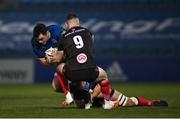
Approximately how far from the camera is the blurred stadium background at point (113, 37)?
2167 centimetres

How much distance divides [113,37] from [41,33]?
13.9 metres

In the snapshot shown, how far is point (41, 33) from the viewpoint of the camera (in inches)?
398

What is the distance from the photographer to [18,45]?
23.6 m

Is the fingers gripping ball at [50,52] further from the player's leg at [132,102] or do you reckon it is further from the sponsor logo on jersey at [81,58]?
the player's leg at [132,102]

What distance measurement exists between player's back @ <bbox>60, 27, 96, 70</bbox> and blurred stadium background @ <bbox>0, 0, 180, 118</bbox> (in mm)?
11429

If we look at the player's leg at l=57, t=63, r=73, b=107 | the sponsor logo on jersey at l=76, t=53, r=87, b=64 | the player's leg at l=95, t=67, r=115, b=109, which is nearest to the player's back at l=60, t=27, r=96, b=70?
the sponsor logo on jersey at l=76, t=53, r=87, b=64

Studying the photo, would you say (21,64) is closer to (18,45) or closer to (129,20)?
(18,45)

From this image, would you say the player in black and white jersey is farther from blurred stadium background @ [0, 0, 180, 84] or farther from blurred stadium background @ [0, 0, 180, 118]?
blurred stadium background @ [0, 0, 180, 84]

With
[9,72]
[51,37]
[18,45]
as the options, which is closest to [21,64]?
[9,72]

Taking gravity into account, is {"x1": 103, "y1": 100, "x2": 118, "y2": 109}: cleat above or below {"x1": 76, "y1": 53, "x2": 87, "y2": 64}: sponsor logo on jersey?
below

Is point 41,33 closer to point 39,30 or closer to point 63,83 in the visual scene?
point 39,30

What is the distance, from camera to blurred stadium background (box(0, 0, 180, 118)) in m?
21.7

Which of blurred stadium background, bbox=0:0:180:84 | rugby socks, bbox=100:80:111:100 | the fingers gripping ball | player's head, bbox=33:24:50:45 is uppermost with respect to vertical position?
blurred stadium background, bbox=0:0:180:84

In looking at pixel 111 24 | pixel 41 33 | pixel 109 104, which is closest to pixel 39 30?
pixel 41 33
